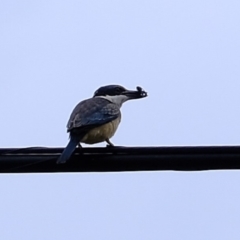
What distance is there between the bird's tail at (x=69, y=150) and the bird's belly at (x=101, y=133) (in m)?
0.39

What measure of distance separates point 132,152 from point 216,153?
660 mm

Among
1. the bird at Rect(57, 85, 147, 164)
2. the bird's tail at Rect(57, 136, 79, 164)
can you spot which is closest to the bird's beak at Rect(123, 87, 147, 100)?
the bird at Rect(57, 85, 147, 164)

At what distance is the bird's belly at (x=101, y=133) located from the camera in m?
8.12

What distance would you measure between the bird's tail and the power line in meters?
0.05

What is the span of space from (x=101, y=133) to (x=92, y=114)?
0.77 feet

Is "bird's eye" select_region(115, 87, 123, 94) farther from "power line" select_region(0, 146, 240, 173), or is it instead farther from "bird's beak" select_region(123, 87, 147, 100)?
"power line" select_region(0, 146, 240, 173)

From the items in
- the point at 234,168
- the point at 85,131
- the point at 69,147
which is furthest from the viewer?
the point at 85,131

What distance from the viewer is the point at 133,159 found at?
600 centimetres

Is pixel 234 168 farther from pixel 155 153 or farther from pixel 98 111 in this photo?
pixel 98 111

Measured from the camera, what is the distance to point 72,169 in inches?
244

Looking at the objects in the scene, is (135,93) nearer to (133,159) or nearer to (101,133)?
(101,133)

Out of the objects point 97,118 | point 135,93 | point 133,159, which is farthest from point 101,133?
point 133,159

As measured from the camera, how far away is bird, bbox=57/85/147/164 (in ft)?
25.8

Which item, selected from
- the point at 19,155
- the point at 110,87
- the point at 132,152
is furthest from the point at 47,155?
the point at 110,87
